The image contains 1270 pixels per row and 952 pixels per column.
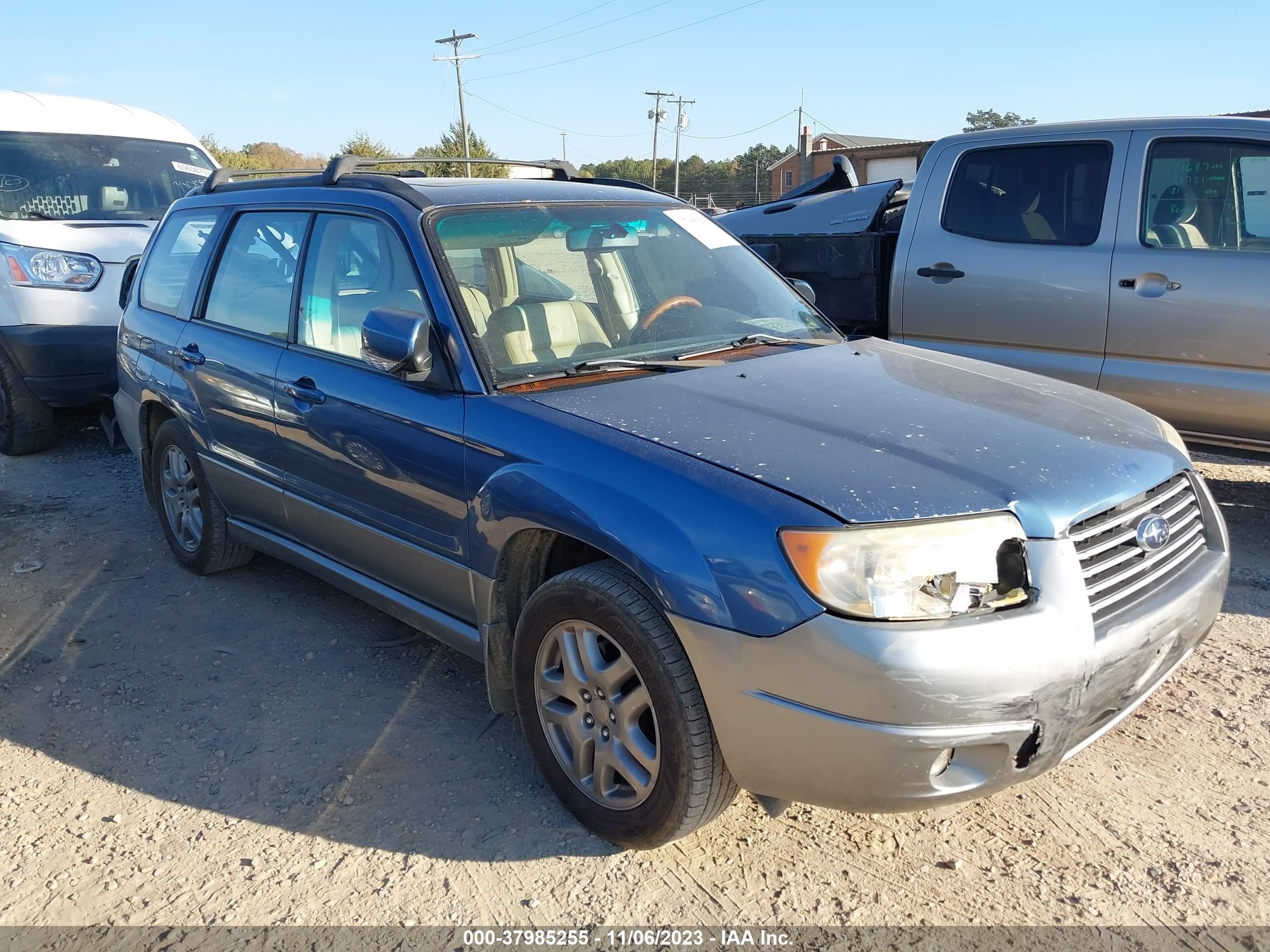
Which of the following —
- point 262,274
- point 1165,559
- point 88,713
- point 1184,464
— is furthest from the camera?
point 262,274

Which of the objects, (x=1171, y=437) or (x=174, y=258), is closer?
(x=1171, y=437)

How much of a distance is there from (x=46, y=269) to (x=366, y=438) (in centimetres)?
465

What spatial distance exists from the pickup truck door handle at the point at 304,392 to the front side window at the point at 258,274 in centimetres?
26

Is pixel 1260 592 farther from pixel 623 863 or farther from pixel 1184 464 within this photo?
pixel 623 863

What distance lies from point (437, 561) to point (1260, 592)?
3366 mm

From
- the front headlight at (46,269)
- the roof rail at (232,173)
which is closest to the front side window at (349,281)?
the roof rail at (232,173)

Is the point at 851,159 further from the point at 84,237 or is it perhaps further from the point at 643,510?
the point at 643,510

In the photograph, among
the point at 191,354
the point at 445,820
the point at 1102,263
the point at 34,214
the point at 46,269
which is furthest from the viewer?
the point at 34,214

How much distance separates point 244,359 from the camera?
3982mm

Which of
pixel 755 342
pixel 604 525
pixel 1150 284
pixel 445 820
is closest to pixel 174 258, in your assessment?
pixel 755 342

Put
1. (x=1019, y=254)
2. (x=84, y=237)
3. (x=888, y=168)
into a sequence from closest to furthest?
(x=1019, y=254) → (x=84, y=237) → (x=888, y=168)

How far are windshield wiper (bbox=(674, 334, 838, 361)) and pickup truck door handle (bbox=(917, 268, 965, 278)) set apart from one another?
1.91 m

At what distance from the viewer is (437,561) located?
3.16 metres

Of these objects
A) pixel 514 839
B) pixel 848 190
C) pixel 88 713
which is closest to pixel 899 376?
pixel 514 839
